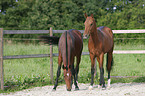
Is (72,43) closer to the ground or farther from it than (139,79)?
farther from it

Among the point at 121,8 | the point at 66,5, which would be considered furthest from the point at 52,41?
the point at 121,8

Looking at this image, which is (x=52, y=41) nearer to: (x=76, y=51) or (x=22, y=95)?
(x=76, y=51)

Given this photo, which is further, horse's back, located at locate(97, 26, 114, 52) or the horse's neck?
horse's back, located at locate(97, 26, 114, 52)

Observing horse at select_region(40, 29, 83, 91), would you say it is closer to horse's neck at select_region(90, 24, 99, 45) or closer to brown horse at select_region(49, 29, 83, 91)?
brown horse at select_region(49, 29, 83, 91)

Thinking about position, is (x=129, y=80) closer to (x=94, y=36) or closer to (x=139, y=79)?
(x=139, y=79)

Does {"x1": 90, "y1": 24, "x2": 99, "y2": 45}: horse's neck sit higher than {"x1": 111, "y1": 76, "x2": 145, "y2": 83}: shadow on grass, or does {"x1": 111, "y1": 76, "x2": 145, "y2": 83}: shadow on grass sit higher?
{"x1": 90, "y1": 24, "x2": 99, "y2": 45}: horse's neck

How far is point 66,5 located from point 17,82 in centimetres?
2221

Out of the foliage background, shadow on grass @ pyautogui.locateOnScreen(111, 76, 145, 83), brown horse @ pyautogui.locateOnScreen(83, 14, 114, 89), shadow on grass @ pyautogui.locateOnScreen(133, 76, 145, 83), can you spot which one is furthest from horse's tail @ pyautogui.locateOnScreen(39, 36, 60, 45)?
the foliage background

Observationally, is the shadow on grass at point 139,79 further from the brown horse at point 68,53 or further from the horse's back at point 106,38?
the brown horse at point 68,53

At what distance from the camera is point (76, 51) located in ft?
19.6

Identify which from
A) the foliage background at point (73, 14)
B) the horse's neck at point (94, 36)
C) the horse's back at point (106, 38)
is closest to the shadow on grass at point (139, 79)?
the horse's back at point (106, 38)

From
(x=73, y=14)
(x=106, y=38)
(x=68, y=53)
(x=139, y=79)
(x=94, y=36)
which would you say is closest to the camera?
(x=68, y=53)

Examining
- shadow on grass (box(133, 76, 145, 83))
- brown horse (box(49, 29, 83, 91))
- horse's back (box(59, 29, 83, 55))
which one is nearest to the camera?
brown horse (box(49, 29, 83, 91))

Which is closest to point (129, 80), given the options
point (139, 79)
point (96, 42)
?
point (139, 79)
